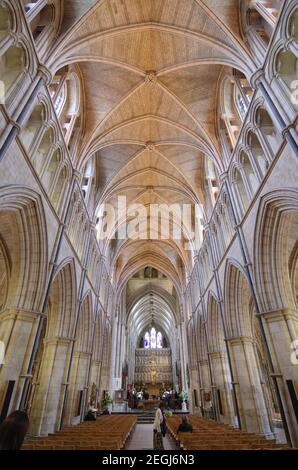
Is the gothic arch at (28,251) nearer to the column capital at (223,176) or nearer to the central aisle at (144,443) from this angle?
the central aisle at (144,443)

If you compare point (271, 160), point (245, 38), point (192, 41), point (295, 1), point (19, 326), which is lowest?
point (19, 326)

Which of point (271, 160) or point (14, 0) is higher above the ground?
point (14, 0)

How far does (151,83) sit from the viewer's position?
45.2ft

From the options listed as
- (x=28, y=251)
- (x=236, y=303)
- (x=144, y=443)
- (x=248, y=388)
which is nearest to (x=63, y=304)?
(x=28, y=251)

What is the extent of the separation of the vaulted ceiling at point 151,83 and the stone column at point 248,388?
9036 mm

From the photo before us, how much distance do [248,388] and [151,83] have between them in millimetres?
15035

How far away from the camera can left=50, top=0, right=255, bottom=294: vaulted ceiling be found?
1043cm

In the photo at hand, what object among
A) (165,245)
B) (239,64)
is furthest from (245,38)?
(165,245)

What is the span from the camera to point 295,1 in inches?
268

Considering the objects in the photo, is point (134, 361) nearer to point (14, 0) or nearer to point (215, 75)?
point (215, 75)

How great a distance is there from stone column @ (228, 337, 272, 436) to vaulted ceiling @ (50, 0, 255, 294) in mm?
9036

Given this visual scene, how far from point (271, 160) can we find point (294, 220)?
2.73m

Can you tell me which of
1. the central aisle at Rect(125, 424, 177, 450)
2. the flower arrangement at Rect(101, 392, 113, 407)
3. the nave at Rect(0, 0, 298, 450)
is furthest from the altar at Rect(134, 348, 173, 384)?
the central aisle at Rect(125, 424, 177, 450)

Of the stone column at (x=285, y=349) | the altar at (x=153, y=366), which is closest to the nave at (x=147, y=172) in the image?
the stone column at (x=285, y=349)
